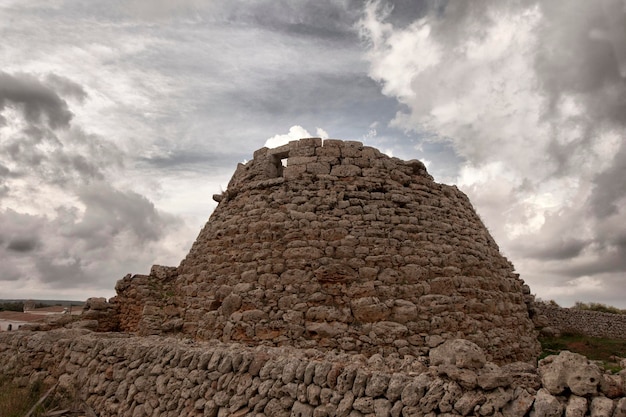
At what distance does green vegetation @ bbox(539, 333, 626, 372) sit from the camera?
981 cm

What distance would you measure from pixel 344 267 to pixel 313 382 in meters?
2.99

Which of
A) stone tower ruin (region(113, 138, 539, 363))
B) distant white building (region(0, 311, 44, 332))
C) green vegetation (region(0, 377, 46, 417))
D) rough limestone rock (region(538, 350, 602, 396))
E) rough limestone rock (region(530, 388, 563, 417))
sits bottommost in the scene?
green vegetation (region(0, 377, 46, 417))

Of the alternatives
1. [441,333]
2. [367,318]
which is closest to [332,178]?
[367,318]

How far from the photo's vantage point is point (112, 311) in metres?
10.8

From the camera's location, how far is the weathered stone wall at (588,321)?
43.1 ft

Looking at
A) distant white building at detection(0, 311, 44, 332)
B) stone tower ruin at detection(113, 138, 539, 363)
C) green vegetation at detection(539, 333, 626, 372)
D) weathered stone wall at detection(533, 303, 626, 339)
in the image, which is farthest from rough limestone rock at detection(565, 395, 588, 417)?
distant white building at detection(0, 311, 44, 332)

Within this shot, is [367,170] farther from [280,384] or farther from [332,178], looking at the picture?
[280,384]

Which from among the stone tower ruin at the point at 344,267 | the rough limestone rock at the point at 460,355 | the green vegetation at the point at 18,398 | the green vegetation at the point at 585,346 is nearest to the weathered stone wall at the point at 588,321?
the green vegetation at the point at 585,346

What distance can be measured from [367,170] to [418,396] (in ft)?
17.5

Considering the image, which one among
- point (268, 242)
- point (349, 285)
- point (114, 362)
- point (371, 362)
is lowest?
point (114, 362)

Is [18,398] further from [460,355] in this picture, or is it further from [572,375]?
[572,375]

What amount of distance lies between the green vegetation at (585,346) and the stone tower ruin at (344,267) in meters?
0.91

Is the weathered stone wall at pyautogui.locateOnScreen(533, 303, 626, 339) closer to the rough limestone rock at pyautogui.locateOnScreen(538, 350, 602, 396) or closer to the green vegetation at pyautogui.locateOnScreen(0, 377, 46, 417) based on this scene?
the rough limestone rock at pyautogui.locateOnScreen(538, 350, 602, 396)

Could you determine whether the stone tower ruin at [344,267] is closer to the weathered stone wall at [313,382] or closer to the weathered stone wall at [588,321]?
the weathered stone wall at [313,382]
